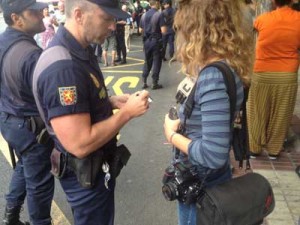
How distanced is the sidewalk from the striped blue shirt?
1.75m

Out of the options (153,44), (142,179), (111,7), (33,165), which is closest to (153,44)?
(153,44)

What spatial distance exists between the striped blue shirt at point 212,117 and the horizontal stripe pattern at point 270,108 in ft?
8.66

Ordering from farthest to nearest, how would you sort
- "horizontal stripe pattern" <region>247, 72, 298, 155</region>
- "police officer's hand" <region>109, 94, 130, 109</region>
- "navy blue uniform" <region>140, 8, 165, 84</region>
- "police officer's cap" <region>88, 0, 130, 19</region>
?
1. "navy blue uniform" <region>140, 8, 165, 84</region>
2. "horizontal stripe pattern" <region>247, 72, 298, 155</region>
3. "police officer's hand" <region>109, 94, 130, 109</region>
4. "police officer's cap" <region>88, 0, 130, 19</region>

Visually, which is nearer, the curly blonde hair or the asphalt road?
the curly blonde hair

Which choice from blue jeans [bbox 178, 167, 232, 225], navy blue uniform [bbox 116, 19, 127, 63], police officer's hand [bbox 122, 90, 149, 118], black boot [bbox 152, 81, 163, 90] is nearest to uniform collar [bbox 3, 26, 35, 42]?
police officer's hand [bbox 122, 90, 149, 118]

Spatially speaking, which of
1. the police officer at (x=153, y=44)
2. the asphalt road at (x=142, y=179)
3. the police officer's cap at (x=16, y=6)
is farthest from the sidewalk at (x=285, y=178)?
the police officer at (x=153, y=44)

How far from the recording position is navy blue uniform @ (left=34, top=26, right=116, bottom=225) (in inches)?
69.3

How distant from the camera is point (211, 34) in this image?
1.67 m

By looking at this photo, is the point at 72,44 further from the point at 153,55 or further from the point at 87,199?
the point at 153,55

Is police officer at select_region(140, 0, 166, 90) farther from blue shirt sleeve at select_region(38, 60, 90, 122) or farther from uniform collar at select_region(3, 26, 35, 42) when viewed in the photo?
blue shirt sleeve at select_region(38, 60, 90, 122)

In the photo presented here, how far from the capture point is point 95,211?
213 cm

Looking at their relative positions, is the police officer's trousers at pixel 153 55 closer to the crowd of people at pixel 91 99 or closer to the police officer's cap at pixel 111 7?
the crowd of people at pixel 91 99

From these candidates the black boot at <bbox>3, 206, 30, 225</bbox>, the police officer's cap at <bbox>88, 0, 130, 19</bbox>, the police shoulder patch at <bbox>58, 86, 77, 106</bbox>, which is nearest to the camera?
the police shoulder patch at <bbox>58, 86, 77, 106</bbox>

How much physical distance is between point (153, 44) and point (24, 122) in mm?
5878
